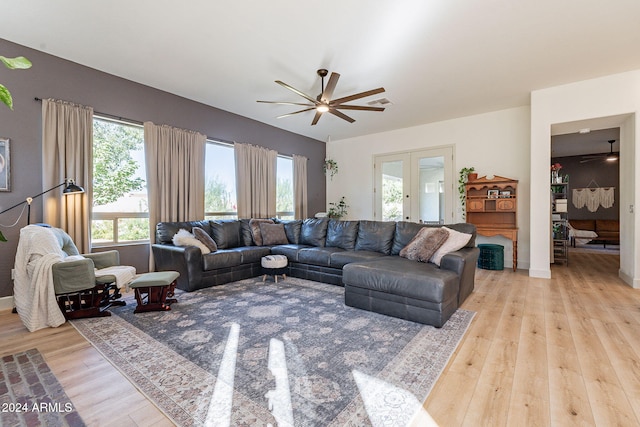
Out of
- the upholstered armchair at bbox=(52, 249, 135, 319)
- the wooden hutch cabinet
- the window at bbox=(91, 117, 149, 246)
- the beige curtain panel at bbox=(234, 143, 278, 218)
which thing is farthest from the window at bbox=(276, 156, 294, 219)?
the upholstered armchair at bbox=(52, 249, 135, 319)

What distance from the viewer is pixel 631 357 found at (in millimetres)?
2133

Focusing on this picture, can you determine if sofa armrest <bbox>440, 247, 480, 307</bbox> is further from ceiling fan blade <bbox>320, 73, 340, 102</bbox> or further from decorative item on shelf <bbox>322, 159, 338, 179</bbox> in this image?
decorative item on shelf <bbox>322, 159, 338, 179</bbox>

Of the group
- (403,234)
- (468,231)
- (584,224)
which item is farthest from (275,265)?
(584,224)

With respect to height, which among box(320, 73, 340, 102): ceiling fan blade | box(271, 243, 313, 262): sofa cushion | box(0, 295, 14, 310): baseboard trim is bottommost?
box(0, 295, 14, 310): baseboard trim

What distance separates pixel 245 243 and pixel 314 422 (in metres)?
3.87

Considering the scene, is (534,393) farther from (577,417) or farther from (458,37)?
(458,37)

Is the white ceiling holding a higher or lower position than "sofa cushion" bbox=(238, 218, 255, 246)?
higher

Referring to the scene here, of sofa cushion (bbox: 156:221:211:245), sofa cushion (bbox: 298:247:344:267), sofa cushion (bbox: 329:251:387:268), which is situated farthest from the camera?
sofa cushion (bbox: 156:221:211:245)

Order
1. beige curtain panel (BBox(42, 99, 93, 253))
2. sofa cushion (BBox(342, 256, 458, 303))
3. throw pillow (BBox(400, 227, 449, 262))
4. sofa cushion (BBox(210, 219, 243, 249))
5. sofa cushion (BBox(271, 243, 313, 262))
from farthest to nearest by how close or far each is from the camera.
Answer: sofa cushion (BBox(210, 219, 243, 249)), sofa cushion (BBox(271, 243, 313, 262)), beige curtain panel (BBox(42, 99, 93, 253)), throw pillow (BBox(400, 227, 449, 262)), sofa cushion (BBox(342, 256, 458, 303))

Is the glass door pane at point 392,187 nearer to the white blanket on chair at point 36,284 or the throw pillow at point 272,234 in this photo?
the throw pillow at point 272,234

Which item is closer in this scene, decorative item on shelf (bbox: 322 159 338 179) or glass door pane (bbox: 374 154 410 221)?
glass door pane (bbox: 374 154 410 221)

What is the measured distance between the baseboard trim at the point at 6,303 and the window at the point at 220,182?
8.61 ft

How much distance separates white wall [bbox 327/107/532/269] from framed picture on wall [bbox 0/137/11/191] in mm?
6136

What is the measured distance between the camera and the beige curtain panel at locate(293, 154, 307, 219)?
700 centimetres
